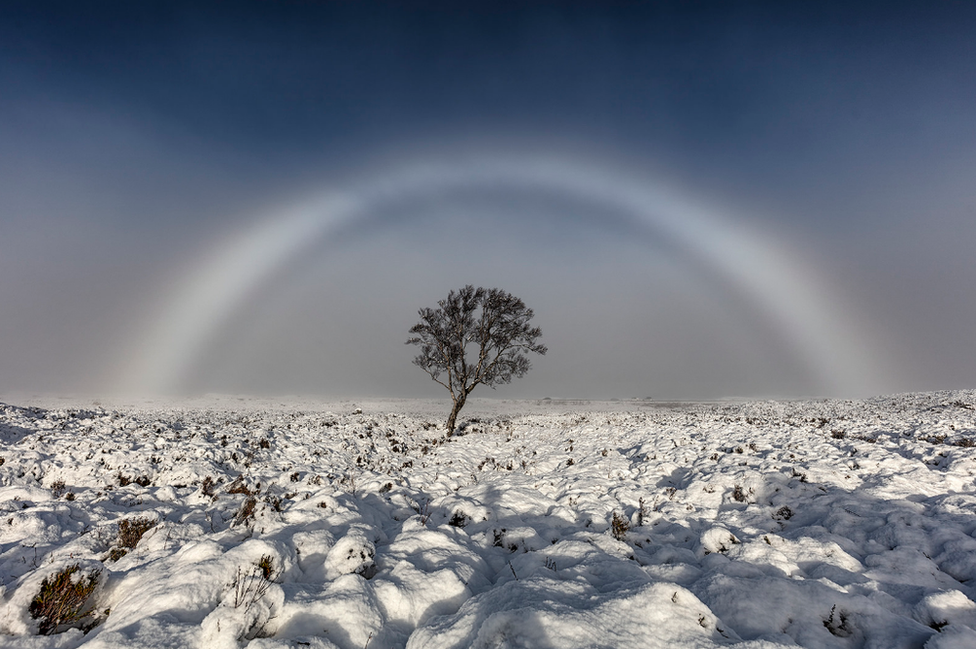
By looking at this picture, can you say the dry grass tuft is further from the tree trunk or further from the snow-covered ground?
the tree trunk

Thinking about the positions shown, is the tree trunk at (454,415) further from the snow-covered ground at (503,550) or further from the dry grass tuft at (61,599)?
the dry grass tuft at (61,599)

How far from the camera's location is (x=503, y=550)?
5.27 meters

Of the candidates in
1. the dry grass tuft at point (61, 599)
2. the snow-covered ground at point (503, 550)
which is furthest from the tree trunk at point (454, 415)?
the dry grass tuft at point (61, 599)

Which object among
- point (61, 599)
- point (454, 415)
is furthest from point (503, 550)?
point (454, 415)

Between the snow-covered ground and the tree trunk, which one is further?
the tree trunk

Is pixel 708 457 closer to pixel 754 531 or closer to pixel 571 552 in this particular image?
pixel 754 531

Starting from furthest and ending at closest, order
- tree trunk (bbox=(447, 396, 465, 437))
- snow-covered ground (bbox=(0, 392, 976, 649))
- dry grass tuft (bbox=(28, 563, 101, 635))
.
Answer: tree trunk (bbox=(447, 396, 465, 437)), dry grass tuft (bbox=(28, 563, 101, 635)), snow-covered ground (bbox=(0, 392, 976, 649))

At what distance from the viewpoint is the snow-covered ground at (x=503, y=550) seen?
3.05m

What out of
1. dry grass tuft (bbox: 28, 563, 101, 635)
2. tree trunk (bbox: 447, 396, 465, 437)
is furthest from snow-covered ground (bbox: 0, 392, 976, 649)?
tree trunk (bbox: 447, 396, 465, 437)

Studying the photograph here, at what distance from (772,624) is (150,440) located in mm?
15714

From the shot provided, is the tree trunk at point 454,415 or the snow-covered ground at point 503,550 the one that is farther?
the tree trunk at point 454,415

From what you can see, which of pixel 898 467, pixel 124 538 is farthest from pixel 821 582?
pixel 124 538

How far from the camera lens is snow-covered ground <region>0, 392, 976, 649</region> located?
3.05 meters

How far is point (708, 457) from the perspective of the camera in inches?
409
